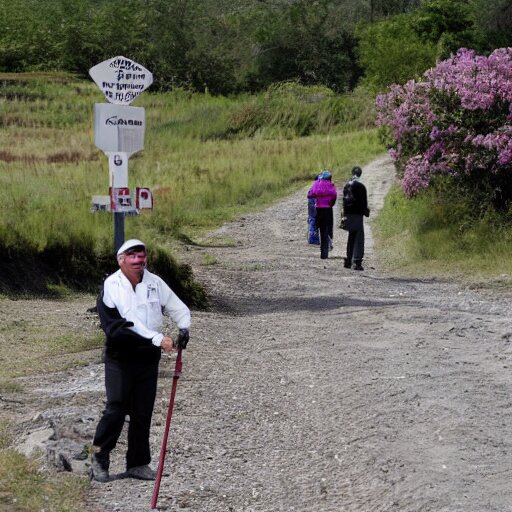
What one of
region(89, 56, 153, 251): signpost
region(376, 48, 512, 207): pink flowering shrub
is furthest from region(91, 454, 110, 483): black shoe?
region(376, 48, 512, 207): pink flowering shrub

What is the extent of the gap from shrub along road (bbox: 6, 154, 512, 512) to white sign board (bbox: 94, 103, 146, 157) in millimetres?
2018

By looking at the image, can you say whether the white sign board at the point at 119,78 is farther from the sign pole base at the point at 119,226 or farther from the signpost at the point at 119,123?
the sign pole base at the point at 119,226

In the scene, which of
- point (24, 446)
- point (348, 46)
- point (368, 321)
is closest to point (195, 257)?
point (368, 321)

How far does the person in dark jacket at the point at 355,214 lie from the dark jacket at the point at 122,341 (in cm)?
1116

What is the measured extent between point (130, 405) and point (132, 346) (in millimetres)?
422

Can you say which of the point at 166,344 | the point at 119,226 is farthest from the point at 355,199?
the point at 166,344

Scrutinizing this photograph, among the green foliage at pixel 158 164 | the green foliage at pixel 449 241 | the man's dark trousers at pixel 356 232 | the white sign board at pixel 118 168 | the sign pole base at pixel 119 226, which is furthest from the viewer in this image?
the man's dark trousers at pixel 356 232

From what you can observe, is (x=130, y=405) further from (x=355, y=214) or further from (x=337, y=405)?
(x=355, y=214)

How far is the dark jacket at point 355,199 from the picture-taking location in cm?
1770

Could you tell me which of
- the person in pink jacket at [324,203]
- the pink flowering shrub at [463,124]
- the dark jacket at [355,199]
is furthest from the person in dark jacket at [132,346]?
the pink flowering shrub at [463,124]

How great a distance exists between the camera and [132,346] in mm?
6727

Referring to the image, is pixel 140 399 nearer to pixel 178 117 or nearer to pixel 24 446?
pixel 24 446

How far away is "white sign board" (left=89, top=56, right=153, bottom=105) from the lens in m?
10.9

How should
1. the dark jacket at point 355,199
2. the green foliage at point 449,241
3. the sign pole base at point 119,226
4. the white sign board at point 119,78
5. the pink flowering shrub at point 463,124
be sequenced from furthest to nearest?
the pink flowering shrub at point 463,124, the dark jacket at point 355,199, the green foliage at point 449,241, the sign pole base at point 119,226, the white sign board at point 119,78
